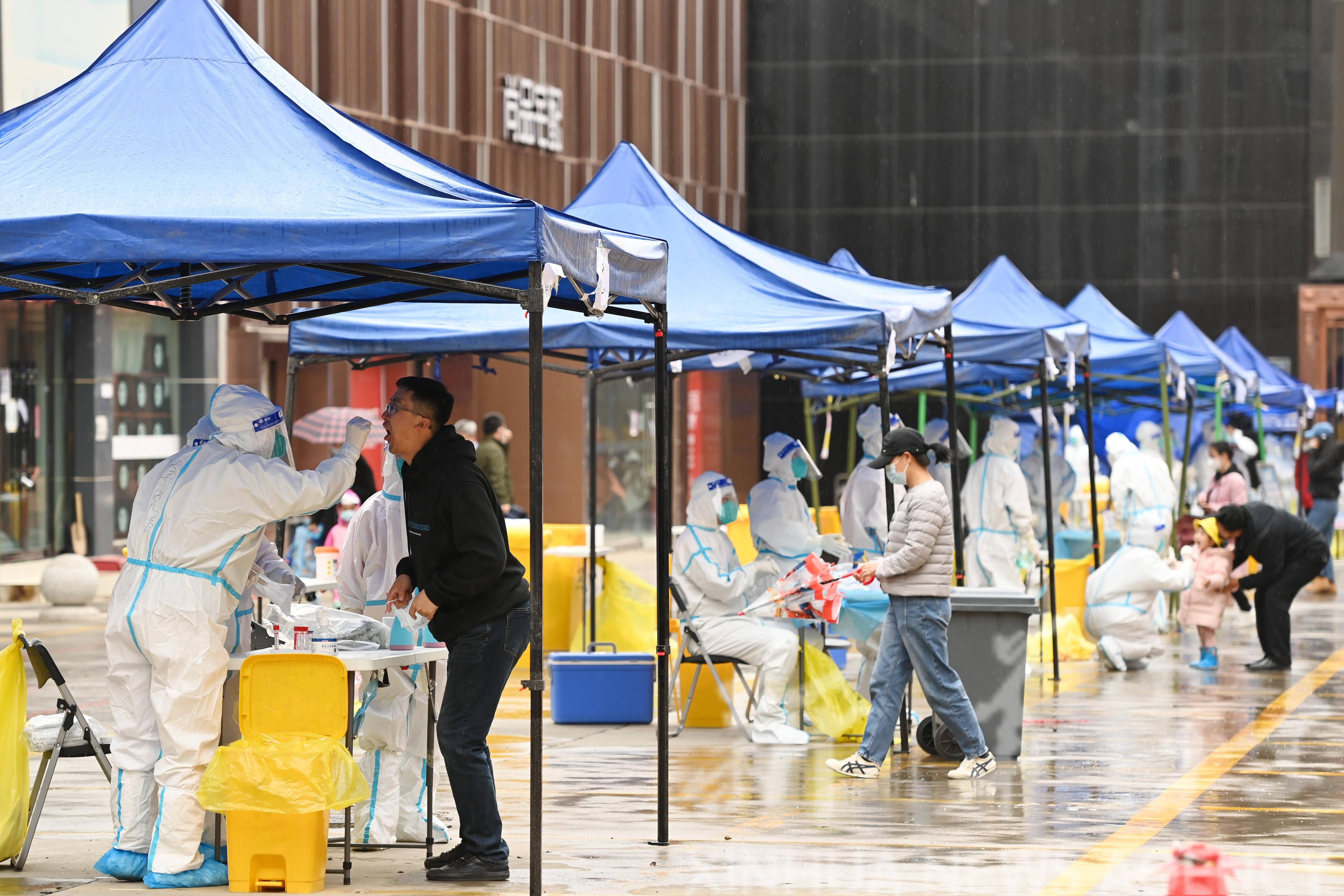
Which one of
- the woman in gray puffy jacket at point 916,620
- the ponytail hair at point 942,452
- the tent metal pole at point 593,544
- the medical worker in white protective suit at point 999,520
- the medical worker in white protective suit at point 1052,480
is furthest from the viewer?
the medical worker in white protective suit at point 1052,480

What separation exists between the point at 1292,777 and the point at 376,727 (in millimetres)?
5143

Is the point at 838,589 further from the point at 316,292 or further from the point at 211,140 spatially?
the point at 211,140

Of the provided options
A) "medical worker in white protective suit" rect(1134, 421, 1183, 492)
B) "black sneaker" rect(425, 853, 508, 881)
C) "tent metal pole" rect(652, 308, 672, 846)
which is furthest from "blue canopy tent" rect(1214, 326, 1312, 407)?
"black sneaker" rect(425, 853, 508, 881)

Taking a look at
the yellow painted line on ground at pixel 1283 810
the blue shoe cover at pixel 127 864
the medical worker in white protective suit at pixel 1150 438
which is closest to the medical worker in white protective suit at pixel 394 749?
the blue shoe cover at pixel 127 864

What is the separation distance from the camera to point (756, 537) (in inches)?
496

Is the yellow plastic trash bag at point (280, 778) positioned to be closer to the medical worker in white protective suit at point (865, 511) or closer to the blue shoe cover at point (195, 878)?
the blue shoe cover at point (195, 878)

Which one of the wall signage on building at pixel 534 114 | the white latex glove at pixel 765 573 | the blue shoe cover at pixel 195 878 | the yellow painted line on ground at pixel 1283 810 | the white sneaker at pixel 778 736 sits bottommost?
the yellow painted line on ground at pixel 1283 810

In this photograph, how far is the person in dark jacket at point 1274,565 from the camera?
1499cm

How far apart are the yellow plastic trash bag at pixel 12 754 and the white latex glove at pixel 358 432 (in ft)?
5.12

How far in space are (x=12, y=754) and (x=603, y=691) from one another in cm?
510

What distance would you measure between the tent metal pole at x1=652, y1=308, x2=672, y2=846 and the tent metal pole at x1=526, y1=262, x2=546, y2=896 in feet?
3.46

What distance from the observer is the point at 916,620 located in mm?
9703

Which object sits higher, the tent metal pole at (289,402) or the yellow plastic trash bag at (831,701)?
the tent metal pole at (289,402)

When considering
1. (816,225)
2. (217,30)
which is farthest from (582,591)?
(816,225)
